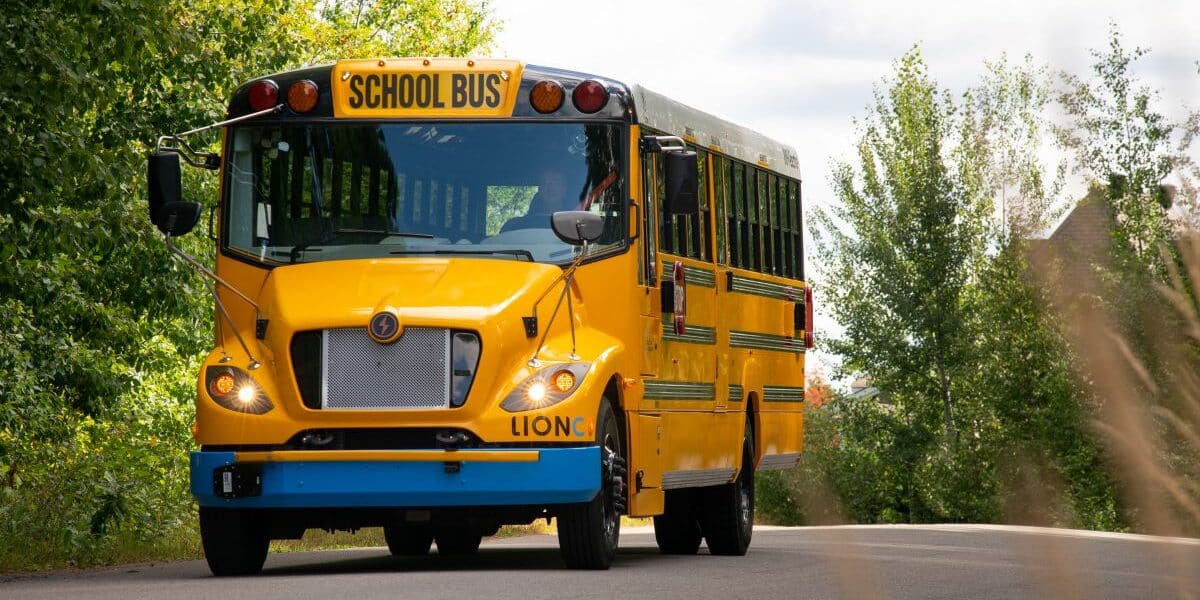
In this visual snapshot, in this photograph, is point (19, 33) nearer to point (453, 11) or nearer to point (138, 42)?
point (138, 42)

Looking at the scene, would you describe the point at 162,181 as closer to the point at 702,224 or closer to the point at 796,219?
the point at 702,224

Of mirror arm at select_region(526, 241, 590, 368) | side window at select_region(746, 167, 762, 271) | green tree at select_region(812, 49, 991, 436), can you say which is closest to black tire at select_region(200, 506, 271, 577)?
mirror arm at select_region(526, 241, 590, 368)

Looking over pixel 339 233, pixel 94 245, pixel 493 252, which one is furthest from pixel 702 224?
pixel 94 245

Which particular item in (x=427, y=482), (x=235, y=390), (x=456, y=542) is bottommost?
(x=456, y=542)

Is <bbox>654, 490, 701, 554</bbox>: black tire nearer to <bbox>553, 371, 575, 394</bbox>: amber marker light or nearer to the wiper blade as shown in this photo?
the wiper blade

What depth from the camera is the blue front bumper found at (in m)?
10.3

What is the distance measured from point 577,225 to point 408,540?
4853 millimetres

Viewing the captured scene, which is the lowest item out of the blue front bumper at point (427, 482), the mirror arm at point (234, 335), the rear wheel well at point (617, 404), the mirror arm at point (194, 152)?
the blue front bumper at point (427, 482)

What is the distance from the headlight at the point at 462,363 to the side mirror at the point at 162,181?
73.7 inches

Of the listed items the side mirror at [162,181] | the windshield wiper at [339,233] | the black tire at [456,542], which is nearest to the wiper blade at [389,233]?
the windshield wiper at [339,233]

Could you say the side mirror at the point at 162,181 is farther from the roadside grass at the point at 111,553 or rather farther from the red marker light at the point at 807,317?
the red marker light at the point at 807,317

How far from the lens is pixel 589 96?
460 inches

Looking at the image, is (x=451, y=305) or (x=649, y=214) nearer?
(x=451, y=305)

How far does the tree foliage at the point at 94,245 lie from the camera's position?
48.2ft
